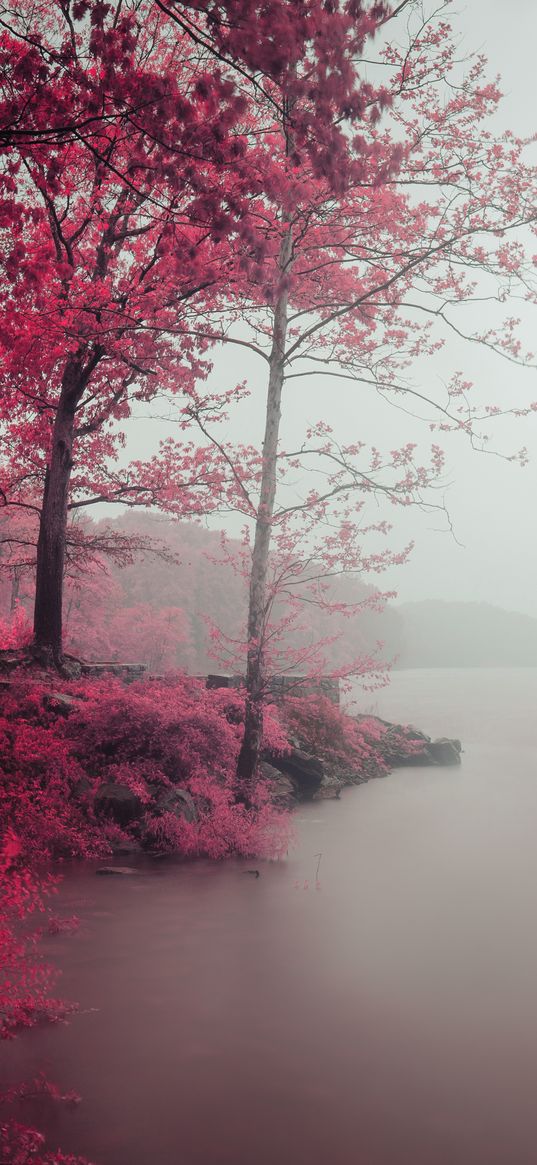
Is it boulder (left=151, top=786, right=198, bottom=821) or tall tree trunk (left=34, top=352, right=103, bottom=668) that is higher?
tall tree trunk (left=34, top=352, right=103, bottom=668)

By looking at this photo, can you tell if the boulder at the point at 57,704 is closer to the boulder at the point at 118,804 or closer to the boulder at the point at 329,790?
the boulder at the point at 118,804

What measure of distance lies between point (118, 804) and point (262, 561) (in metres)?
4.02

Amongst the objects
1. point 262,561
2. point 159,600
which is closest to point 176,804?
point 262,561

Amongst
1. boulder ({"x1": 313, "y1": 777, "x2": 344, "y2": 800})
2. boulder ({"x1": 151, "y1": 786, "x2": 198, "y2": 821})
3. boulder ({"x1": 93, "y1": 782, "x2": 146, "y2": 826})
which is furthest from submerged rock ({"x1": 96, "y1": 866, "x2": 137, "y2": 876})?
boulder ({"x1": 313, "y1": 777, "x2": 344, "y2": 800})

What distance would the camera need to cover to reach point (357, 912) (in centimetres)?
846

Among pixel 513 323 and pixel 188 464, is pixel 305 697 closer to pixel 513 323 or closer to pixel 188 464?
pixel 188 464

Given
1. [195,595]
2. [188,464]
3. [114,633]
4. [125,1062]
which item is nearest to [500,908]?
[125,1062]

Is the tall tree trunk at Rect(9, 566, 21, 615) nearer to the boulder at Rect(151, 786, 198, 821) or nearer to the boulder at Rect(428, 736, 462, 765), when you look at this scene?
the boulder at Rect(151, 786, 198, 821)

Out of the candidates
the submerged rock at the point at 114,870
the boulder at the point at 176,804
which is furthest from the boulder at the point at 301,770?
the submerged rock at the point at 114,870

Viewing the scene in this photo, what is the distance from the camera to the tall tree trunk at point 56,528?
13.9 meters

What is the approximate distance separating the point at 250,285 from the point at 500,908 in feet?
32.1

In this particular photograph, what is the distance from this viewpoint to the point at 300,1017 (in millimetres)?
5605

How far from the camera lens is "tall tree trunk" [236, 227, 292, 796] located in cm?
1073

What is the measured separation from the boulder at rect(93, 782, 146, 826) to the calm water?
988 mm
